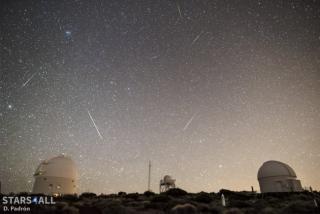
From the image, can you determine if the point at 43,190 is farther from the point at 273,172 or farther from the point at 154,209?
the point at 273,172

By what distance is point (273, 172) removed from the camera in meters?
40.1

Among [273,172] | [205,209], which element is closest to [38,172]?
[205,209]

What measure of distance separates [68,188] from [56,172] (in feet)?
10.2

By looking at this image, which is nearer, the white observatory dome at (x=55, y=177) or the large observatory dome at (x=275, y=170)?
the white observatory dome at (x=55, y=177)

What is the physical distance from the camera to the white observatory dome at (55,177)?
32.4m

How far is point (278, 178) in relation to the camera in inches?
1544

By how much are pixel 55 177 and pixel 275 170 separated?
37.8m

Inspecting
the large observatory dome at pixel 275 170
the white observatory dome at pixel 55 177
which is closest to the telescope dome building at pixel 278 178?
the large observatory dome at pixel 275 170

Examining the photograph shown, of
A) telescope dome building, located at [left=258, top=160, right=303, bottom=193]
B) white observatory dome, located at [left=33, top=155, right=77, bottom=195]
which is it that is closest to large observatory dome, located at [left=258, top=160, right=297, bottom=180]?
telescope dome building, located at [left=258, top=160, right=303, bottom=193]

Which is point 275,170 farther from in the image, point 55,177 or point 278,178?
point 55,177

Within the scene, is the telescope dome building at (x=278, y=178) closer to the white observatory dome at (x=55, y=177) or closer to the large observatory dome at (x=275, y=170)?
the large observatory dome at (x=275, y=170)

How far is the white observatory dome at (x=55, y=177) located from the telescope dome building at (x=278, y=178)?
33.6m

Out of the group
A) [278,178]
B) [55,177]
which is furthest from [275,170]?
[55,177]

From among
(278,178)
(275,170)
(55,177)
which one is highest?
(275,170)
